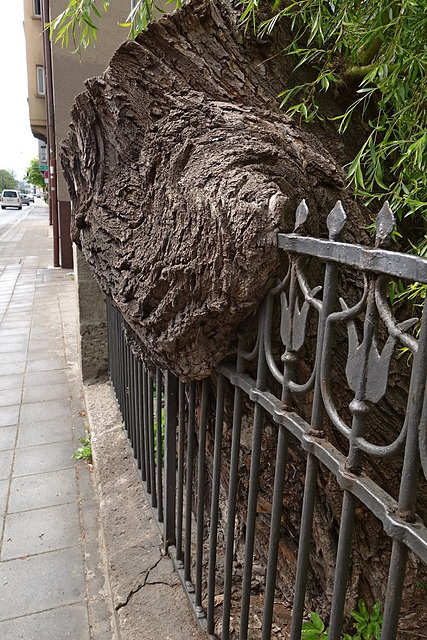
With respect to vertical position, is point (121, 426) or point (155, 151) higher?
point (155, 151)

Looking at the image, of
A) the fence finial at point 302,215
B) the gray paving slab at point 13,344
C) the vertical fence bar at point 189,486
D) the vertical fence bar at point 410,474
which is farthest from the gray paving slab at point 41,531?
the gray paving slab at point 13,344

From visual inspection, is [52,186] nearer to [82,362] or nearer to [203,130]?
[82,362]

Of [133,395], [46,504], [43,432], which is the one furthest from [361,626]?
[43,432]

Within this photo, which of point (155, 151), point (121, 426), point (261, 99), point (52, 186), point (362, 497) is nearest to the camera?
point (362, 497)

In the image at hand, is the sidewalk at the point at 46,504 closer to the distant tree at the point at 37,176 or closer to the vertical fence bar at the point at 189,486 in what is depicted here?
the vertical fence bar at the point at 189,486

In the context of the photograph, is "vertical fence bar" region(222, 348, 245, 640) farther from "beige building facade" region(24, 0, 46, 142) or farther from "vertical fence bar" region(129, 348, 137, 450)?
"beige building facade" region(24, 0, 46, 142)

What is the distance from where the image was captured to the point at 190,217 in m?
1.67

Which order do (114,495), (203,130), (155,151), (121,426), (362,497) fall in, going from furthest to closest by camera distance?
(121,426) < (114,495) < (155,151) < (203,130) < (362,497)

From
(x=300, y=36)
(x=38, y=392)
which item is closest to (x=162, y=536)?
(x=300, y=36)

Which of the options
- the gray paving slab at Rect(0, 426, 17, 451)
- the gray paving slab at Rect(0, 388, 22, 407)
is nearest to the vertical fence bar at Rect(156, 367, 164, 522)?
the gray paving slab at Rect(0, 426, 17, 451)

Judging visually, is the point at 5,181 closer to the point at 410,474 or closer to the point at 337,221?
the point at 337,221

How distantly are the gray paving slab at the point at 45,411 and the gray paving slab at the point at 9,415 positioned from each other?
55 millimetres

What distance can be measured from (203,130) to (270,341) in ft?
2.66

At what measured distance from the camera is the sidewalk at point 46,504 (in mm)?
2662
